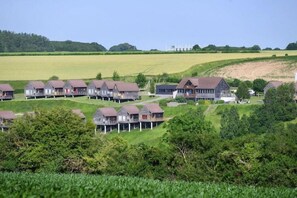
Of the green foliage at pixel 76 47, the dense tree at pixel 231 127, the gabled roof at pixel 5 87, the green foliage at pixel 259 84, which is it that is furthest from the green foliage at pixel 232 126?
the green foliage at pixel 76 47

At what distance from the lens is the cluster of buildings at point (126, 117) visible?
77.3 metres

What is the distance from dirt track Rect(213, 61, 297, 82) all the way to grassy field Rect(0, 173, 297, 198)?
71.7 m

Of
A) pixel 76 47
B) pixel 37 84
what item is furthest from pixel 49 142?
pixel 76 47

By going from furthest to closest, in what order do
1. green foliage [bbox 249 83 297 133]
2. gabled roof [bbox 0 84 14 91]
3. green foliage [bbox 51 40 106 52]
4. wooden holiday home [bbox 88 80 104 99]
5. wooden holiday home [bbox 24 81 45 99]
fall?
green foliage [bbox 51 40 106 52] → wooden holiday home [bbox 24 81 45 99] → wooden holiday home [bbox 88 80 104 99] → gabled roof [bbox 0 84 14 91] → green foliage [bbox 249 83 297 133]

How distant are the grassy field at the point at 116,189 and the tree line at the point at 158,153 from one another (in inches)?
322

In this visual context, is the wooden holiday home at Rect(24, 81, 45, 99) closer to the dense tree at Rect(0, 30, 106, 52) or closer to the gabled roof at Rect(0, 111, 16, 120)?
the gabled roof at Rect(0, 111, 16, 120)

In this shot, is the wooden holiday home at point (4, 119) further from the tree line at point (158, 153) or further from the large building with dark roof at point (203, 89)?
the large building with dark roof at point (203, 89)

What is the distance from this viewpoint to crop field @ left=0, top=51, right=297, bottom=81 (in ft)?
374

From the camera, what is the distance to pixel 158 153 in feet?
139

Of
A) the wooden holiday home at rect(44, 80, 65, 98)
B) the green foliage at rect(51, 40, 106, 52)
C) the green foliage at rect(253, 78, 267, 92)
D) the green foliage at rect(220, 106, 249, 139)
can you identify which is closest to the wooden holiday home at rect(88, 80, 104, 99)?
the wooden holiday home at rect(44, 80, 65, 98)

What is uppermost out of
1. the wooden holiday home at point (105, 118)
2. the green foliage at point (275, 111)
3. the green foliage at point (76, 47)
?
the green foliage at point (76, 47)

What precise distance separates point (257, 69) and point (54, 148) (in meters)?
66.4

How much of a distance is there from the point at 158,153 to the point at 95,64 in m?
82.3

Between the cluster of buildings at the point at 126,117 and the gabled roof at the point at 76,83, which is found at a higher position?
the gabled roof at the point at 76,83
